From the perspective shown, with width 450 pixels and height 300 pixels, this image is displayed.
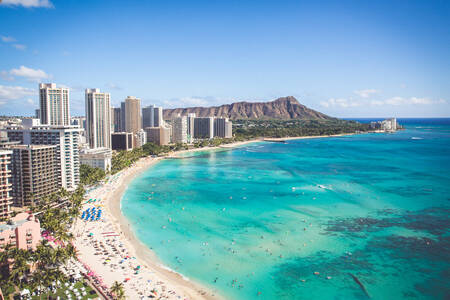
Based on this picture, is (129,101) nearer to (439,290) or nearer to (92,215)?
(92,215)

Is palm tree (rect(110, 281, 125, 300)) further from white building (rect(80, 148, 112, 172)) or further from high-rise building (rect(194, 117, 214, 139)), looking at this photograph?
high-rise building (rect(194, 117, 214, 139))

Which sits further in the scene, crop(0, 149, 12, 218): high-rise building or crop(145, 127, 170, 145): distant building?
crop(145, 127, 170, 145): distant building

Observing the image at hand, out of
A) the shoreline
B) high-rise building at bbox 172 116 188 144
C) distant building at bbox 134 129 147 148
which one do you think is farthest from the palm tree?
high-rise building at bbox 172 116 188 144

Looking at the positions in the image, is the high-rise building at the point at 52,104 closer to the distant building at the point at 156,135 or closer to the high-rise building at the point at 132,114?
the distant building at the point at 156,135

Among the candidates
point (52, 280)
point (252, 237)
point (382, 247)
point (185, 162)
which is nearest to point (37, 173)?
point (52, 280)

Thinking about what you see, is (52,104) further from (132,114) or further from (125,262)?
(125,262)

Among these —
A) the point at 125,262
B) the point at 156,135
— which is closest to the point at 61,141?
the point at 125,262
